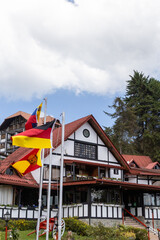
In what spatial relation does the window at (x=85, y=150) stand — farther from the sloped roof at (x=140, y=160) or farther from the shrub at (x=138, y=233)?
the sloped roof at (x=140, y=160)

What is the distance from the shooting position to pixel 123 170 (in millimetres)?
→ 32125

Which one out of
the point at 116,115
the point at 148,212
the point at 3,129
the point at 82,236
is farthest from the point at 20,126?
the point at 82,236

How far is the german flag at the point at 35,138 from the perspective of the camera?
39.2 ft

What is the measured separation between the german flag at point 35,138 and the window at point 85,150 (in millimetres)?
16164

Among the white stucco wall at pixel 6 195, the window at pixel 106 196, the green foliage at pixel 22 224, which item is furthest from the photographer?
the window at pixel 106 196

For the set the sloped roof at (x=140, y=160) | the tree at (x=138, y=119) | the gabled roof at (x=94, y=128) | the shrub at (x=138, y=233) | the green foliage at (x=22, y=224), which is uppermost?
the tree at (x=138, y=119)

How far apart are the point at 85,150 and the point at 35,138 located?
682 inches

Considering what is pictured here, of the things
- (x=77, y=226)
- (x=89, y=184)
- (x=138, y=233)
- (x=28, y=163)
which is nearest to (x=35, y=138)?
(x=28, y=163)

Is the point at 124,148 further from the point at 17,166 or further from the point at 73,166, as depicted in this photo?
the point at 17,166

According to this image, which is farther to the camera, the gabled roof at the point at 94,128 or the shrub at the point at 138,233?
the gabled roof at the point at 94,128

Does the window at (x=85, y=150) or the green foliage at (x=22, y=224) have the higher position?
the window at (x=85, y=150)

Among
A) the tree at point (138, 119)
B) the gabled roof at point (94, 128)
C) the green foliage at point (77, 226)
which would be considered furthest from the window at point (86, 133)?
the tree at point (138, 119)

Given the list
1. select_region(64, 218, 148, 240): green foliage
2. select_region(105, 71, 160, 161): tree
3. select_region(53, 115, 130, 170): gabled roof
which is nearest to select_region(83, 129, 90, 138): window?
select_region(53, 115, 130, 170): gabled roof

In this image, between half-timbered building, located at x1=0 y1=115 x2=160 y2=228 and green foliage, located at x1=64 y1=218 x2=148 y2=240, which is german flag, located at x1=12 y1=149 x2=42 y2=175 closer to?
green foliage, located at x1=64 y1=218 x2=148 y2=240
